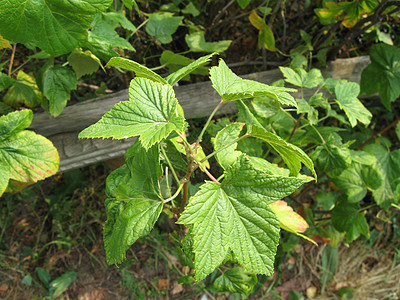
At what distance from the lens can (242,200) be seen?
0.72 m

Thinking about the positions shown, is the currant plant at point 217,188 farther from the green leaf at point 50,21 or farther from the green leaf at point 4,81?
the green leaf at point 4,81

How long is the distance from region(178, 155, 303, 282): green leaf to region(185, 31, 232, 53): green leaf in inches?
36.5

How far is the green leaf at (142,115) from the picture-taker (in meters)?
0.64

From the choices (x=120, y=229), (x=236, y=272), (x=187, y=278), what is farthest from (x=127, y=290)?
(x=120, y=229)

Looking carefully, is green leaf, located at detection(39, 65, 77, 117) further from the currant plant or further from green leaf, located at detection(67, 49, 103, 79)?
the currant plant

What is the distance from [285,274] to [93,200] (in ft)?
4.71

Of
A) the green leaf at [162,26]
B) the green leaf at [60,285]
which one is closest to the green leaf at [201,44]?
the green leaf at [162,26]

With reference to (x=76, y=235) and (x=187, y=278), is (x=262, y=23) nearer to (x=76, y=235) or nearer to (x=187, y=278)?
(x=187, y=278)

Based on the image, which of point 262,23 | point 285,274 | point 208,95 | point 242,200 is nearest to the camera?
point 242,200

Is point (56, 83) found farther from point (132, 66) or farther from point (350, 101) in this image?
point (350, 101)

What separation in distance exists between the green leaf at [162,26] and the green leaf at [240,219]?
3.44 feet

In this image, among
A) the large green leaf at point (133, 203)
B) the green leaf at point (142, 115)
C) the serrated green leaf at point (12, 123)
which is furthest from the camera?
the serrated green leaf at point (12, 123)

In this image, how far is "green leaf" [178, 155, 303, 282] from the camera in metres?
0.68

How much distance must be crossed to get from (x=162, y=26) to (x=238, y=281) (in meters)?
1.25
